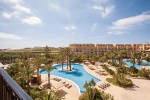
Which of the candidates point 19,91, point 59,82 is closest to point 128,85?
point 59,82

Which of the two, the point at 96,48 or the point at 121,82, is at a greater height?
the point at 96,48

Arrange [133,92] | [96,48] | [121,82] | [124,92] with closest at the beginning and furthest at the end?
[124,92]
[133,92]
[121,82]
[96,48]

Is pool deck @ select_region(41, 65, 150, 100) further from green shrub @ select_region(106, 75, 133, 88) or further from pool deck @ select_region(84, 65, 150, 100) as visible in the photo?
green shrub @ select_region(106, 75, 133, 88)

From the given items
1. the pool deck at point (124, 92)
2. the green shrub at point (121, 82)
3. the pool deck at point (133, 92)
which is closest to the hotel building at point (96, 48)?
the green shrub at point (121, 82)

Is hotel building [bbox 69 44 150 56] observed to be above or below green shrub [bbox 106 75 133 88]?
above

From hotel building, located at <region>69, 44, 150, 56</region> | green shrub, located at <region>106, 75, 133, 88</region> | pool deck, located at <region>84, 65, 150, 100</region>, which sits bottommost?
pool deck, located at <region>84, 65, 150, 100</region>

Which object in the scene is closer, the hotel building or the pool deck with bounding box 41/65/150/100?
the pool deck with bounding box 41/65/150/100

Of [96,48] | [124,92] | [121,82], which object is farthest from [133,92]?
[96,48]

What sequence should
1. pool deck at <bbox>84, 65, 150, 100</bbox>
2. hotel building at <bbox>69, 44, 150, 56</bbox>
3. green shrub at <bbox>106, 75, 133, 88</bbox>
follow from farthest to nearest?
1. hotel building at <bbox>69, 44, 150, 56</bbox>
2. green shrub at <bbox>106, 75, 133, 88</bbox>
3. pool deck at <bbox>84, 65, 150, 100</bbox>

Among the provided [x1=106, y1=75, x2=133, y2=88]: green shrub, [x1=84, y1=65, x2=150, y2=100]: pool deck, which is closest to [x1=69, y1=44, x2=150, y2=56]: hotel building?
[x1=106, y1=75, x2=133, y2=88]: green shrub

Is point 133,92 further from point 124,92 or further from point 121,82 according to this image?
point 121,82

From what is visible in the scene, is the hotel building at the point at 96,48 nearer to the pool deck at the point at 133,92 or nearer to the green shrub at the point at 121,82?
the green shrub at the point at 121,82

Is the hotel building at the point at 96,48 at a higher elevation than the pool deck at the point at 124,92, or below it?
higher

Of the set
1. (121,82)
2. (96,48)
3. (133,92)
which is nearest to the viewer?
(133,92)
